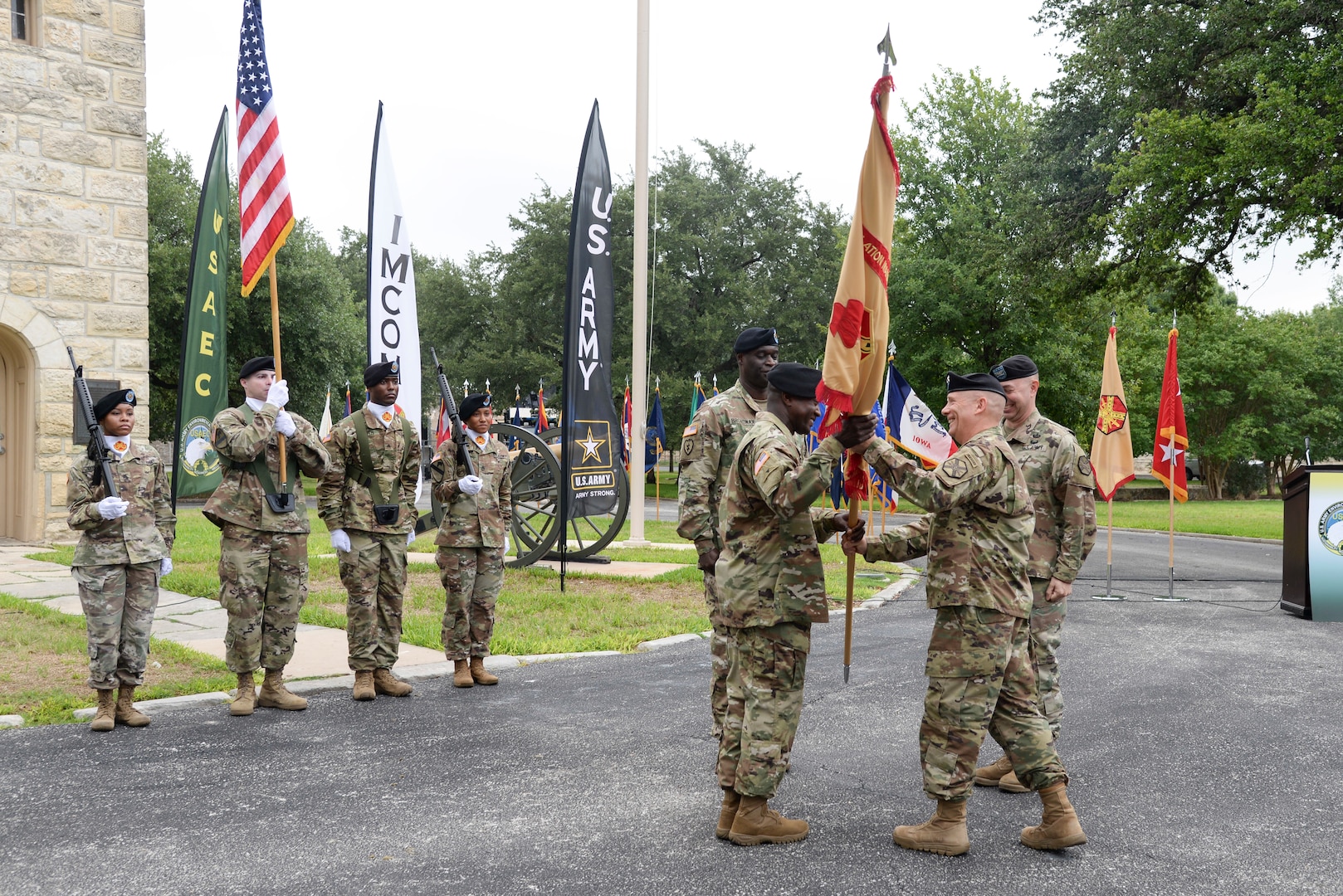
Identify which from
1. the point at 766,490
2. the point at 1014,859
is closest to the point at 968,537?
the point at 766,490

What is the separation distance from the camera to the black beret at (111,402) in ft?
18.4

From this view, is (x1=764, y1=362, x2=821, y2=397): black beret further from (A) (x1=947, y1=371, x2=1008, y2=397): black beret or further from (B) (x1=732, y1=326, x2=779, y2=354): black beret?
(B) (x1=732, y1=326, x2=779, y2=354): black beret

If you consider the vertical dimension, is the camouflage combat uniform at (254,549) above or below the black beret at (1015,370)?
below

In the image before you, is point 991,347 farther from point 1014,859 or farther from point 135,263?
point 1014,859

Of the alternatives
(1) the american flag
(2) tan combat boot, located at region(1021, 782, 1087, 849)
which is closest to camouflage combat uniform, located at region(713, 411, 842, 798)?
(2) tan combat boot, located at region(1021, 782, 1087, 849)

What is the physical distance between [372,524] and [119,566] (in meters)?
1.40

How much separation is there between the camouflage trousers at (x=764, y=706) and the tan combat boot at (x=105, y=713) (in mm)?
3493

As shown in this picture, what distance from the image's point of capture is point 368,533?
20.4 ft

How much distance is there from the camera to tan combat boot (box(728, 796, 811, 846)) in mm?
3709

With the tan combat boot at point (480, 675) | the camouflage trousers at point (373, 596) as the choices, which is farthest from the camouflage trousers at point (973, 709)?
the camouflage trousers at point (373, 596)

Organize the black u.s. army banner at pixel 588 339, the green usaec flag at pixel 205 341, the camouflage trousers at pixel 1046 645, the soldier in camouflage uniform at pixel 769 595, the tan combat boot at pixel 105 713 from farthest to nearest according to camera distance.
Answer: the black u.s. army banner at pixel 588 339, the green usaec flag at pixel 205 341, the tan combat boot at pixel 105 713, the camouflage trousers at pixel 1046 645, the soldier in camouflage uniform at pixel 769 595

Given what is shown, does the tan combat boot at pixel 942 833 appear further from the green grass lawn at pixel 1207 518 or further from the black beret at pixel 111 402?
the green grass lawn at pixel 1207 518

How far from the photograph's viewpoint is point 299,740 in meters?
5.11

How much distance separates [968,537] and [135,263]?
12.0 meters
